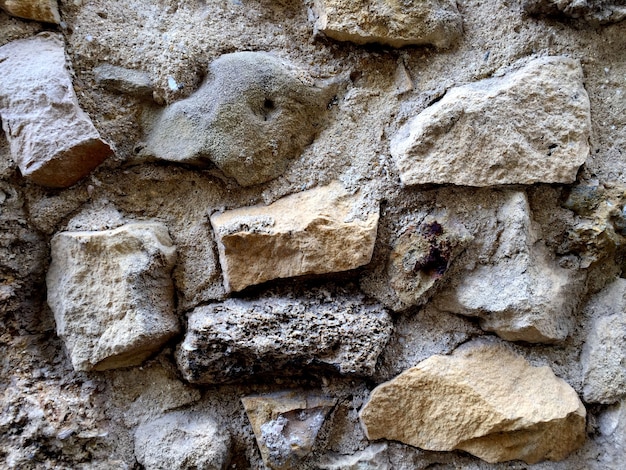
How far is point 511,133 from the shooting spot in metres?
A: 0.73

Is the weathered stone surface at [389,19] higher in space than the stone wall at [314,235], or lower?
higher

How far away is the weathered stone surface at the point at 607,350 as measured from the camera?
74 centimetres

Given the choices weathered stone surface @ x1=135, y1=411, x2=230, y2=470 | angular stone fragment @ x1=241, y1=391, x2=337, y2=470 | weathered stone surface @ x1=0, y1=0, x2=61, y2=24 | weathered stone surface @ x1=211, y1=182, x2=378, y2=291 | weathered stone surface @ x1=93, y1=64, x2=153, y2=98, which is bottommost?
weathered stone surface @ x1=135, y1=411, x2=230, y2=470

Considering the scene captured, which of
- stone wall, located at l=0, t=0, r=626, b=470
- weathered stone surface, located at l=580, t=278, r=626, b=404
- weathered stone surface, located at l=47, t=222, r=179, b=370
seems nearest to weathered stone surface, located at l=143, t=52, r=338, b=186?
stone wall, located at l=0, t=0, r=626, b=470

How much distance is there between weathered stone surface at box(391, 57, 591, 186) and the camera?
0.73 meters

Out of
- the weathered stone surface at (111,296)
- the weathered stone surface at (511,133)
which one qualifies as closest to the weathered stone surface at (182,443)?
the weathered stone surface at (111,296)

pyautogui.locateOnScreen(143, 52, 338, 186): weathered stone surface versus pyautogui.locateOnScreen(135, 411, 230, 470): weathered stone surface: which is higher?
pyautogui.locateOnScreen(143, 52, 338, 186): weathered stone surface

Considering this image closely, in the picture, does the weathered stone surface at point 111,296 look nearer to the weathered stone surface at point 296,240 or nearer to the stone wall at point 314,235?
the stone wall at point 314,235

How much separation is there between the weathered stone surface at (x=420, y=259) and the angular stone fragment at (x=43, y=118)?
47cm

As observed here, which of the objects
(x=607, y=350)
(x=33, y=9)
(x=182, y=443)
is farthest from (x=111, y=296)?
(x=607, y=350)

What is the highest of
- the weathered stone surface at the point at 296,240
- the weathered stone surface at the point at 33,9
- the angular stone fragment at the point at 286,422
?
the weathered stone surface at the point at 33,9

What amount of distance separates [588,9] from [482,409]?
2.00 feet

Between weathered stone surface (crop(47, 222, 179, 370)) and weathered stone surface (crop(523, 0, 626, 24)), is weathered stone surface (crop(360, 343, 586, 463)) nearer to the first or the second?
weathered stone surface (crop(47, 222, 179, 370))

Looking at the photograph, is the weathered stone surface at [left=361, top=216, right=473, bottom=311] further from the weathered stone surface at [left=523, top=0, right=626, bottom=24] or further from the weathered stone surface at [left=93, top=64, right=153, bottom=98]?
the weathered stone surface at [left=93, top=64, right=153, bottom=98]
